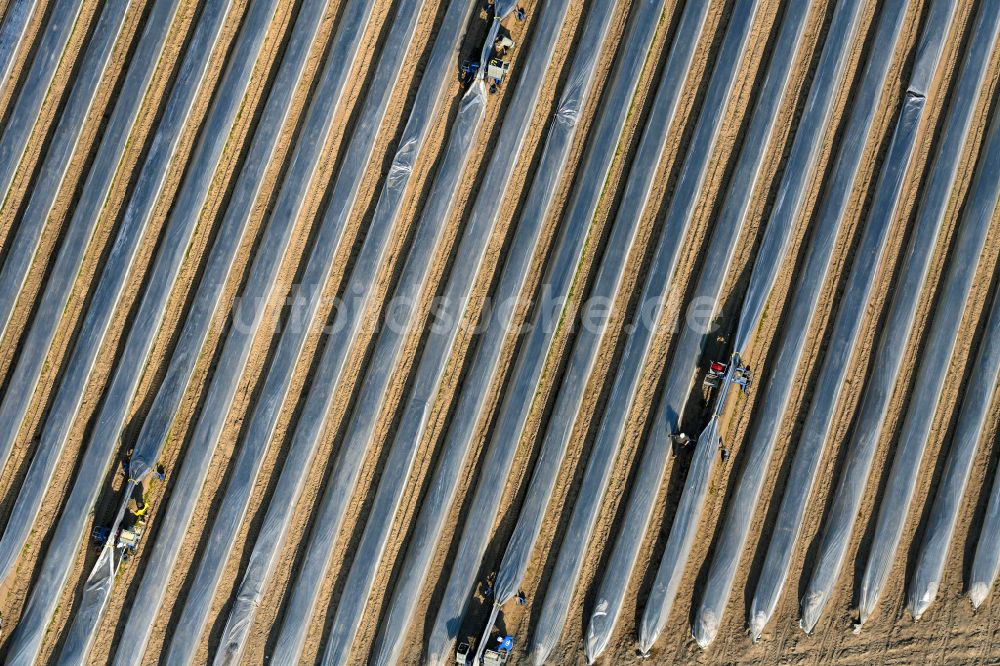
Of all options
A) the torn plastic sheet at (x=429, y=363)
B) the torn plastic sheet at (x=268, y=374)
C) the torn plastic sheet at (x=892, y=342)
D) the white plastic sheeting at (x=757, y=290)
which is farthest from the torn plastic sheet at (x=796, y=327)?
the torn plastic sheet at (x=268, y=374)

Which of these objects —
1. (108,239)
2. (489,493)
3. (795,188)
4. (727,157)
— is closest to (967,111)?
(795,188)

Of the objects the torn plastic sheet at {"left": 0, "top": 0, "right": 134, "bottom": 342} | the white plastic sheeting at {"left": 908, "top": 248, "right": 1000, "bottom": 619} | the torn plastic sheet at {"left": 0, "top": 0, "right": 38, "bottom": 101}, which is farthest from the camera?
the torn plastic sheet at {"left": 0, "top": 0, "right": 38, "bottom": 101}

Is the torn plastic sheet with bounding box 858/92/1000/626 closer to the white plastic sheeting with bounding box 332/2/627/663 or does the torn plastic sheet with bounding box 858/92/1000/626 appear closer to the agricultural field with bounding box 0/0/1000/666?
the agricultural field with bounding box 0/0/1000/666

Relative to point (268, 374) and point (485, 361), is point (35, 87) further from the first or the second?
point (485, 361)

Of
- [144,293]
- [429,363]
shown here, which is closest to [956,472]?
[429,363]

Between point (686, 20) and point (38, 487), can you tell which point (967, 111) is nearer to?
point (686, 20)

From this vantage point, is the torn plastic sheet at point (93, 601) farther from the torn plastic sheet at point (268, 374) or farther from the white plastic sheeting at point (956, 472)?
the white plastic sheeting at point (956, 472)

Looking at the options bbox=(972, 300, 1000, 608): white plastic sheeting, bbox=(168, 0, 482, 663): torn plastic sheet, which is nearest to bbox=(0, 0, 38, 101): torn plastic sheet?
bbox=(168, 0, 482, 663): torn plastic sheet
